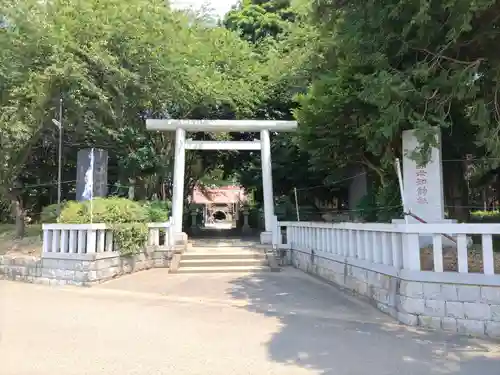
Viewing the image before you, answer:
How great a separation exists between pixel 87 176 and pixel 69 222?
1.42 meters

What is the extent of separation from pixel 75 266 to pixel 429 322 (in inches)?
294

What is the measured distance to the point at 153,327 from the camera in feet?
19.6

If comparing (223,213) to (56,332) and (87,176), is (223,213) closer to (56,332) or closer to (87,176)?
(87,176)

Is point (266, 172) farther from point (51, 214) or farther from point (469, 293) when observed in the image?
point (469, 293)

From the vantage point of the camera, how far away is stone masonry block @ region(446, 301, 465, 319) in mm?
5488

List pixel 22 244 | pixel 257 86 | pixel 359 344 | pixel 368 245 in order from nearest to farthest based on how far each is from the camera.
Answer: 1. pixel 359 344
2. pixel 368 245
3. pixel 22 244
4. pixel 257 86

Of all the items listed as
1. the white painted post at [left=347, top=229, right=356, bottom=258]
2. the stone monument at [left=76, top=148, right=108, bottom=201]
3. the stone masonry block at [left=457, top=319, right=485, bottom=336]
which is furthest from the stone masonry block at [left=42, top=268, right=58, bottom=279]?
the stone masonry block at [left=457, top=319, right=485, bottom=336]

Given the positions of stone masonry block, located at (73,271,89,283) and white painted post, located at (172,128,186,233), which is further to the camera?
white painted post, located at (172,128,186,233)

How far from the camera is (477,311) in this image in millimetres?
5406

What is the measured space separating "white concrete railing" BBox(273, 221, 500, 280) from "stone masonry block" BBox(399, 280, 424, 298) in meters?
0.19

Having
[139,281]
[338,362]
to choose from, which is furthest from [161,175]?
[338,362]

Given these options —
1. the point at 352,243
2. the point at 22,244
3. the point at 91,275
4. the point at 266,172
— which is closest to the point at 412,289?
the point at 352,243

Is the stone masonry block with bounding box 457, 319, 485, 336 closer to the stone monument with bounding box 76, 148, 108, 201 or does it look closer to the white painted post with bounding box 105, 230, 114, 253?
the white painted post with bounding box 105, 230, 114, 253

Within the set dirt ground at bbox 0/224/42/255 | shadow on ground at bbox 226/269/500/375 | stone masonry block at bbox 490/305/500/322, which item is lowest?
shadow on ground at bbox 226/269/500/375
